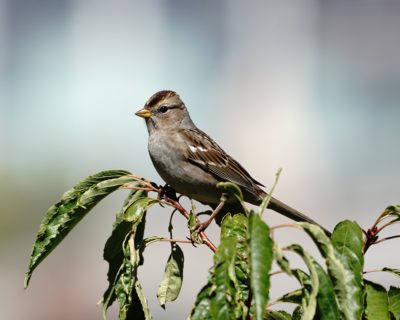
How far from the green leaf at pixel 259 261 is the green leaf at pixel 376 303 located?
39cm

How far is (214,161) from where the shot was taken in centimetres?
357

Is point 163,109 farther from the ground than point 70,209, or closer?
farther from the ground

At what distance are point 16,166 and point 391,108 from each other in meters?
4.63

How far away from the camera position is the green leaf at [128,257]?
1965 millimetres

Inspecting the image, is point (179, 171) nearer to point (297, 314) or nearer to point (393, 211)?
point (297, 314)

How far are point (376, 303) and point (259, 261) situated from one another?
44cm

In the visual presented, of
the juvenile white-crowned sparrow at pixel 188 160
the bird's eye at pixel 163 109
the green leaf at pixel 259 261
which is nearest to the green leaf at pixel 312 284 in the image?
the green leaf at pixel 259 261

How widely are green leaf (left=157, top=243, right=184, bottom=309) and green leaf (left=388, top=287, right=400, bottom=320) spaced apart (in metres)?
0.54

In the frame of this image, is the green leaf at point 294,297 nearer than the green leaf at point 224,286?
No

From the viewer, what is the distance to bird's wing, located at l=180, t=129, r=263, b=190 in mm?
3486

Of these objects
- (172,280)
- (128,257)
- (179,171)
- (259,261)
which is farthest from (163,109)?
(259,261)

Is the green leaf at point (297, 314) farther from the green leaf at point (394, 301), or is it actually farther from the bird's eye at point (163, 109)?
the bird's eye at point (163, 109)

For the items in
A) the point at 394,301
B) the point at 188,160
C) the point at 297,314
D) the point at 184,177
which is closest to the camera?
the point at 394,301

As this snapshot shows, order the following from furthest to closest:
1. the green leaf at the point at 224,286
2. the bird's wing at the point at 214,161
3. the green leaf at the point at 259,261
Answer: the bird's wing at the point at 214,161
the green leaf at the point at 224,286
the green leaf at the point at 259,261
